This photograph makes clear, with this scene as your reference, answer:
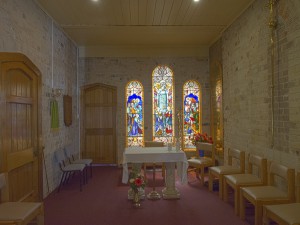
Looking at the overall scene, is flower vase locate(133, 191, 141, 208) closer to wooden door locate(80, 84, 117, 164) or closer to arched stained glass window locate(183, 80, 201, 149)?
wooden door locate(80, 84, 117, 164)

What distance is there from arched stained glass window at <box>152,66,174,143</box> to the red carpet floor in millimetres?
2749

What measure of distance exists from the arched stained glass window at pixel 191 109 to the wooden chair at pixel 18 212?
6.05 metres

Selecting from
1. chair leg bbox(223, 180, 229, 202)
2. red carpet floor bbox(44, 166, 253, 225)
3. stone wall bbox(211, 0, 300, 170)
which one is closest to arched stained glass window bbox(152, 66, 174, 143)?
stone wall bbox(211, 0, 300, 170)

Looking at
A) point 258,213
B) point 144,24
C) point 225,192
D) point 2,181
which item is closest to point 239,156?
point 225,192

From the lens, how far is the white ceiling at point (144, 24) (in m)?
5.76

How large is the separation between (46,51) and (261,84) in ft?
13.3

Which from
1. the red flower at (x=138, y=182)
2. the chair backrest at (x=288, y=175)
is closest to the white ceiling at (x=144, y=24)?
the chair backrest at (x=288, y=175)

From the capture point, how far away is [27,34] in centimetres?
512

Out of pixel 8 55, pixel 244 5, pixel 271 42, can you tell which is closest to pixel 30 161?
pixel 8 55

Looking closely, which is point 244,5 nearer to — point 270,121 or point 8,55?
point 270,121

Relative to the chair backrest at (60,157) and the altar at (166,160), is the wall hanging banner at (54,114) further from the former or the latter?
the altar at (166,160)

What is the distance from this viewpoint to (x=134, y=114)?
937 centimetres

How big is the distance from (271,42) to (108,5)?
115 inches

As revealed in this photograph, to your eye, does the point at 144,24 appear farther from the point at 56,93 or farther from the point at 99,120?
the point at 99,120
